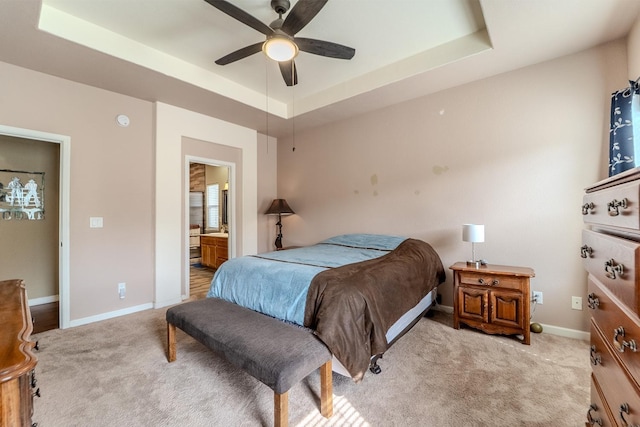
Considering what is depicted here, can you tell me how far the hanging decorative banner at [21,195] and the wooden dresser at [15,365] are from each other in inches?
148

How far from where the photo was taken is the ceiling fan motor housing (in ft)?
6.82

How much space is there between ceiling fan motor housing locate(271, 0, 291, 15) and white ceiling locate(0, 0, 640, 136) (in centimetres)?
15

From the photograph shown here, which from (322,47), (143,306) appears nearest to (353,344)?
(322,47)

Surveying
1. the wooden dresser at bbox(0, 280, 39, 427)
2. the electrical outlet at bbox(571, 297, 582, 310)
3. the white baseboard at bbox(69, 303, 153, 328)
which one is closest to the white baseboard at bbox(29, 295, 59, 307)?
the white baseboard at bbox(69, 303, 153, 328)

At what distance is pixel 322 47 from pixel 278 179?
10.3ft

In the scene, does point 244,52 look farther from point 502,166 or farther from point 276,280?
point 502,166

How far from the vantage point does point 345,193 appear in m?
4.20

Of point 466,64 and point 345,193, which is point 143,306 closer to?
point 345,193

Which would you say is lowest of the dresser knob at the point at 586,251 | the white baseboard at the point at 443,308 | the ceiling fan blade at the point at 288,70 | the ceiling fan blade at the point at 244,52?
the white baseboard at the point at 443,308

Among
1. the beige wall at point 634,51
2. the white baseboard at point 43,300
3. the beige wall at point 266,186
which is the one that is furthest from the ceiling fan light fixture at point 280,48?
the white baseboard at point 43,300

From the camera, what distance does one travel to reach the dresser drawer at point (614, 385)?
684 mm

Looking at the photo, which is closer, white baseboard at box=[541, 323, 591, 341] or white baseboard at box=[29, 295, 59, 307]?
white baseboard at box=[541, 323, 591, 341]

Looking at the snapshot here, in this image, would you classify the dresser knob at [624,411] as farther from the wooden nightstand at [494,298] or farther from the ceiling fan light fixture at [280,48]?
the ceiling fan light fixture at [280,48]

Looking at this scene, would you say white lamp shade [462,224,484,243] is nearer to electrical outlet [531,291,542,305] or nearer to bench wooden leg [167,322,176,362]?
electrical outlet [531,291,542,305]
